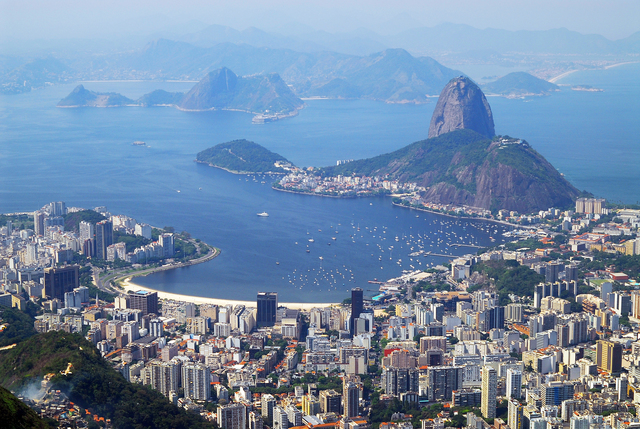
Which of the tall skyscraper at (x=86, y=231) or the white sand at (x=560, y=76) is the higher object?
the white sand at (x=560, y=76)

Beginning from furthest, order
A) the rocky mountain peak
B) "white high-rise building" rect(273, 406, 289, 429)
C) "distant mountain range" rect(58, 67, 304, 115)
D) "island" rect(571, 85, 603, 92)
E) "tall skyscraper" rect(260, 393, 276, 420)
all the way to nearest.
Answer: "island" rect(571, 85, 603, 92), "distant mountain range" rect(58, 67, 304, 115), the rocky mountain peak, "tall skyscraper" rect(260, 393, 276, 420), "white high-rise building" rect(273, 406, 289, 429)

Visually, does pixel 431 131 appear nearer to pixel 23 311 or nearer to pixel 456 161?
pixel 456 161

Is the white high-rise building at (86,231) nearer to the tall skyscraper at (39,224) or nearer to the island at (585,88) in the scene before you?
the tall skyscraper at (39,224)

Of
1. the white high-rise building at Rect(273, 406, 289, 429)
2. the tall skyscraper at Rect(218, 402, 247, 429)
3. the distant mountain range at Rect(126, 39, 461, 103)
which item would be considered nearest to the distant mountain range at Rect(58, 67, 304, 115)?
the distant mountain range at Rect(126, 39, 461, 103)

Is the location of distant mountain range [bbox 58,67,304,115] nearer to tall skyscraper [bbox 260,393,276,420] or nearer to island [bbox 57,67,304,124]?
island [bbox 57,67,304,124]

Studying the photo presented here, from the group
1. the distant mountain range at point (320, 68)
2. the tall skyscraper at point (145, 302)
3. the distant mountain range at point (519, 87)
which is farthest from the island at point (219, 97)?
the tall skyscraper at point (145, 302)

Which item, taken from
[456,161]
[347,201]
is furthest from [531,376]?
[456,161]

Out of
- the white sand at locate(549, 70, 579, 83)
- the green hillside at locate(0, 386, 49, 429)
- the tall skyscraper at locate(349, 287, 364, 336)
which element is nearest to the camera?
the green hillside at locate(0, 386, 49, 429)
